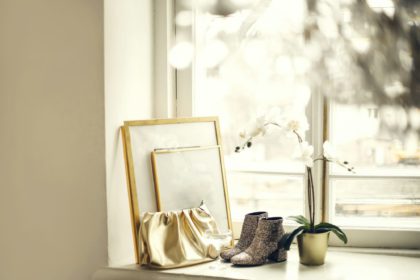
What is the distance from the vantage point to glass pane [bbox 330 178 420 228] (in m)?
2.14

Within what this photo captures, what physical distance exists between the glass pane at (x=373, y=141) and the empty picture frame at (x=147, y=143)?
1.52 ft

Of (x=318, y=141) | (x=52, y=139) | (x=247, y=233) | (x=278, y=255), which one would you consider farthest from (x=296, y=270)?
(x=52, y=139)

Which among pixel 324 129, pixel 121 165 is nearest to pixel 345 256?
pixel 324 129

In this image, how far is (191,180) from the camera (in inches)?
82.7

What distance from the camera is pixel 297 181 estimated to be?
7.40 ft

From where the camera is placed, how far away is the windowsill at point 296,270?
184cm

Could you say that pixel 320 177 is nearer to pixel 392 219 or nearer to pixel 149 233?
pixel 392 219

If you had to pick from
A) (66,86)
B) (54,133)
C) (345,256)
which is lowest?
(345,256)

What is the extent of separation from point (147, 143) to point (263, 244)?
1.71ft

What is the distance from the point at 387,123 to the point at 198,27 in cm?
81

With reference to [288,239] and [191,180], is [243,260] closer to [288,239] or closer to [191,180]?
[288,239]

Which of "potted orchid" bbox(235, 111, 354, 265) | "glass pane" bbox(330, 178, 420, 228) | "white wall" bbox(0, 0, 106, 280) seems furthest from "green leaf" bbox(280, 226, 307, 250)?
"white wall" bbox(0, 0, 106, 280)

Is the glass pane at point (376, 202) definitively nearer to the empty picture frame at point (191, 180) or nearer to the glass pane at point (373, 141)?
the glass pane at point (373, 141)

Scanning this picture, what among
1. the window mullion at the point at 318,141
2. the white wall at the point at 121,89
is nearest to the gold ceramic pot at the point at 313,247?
the window mullion at the point at 318,141
